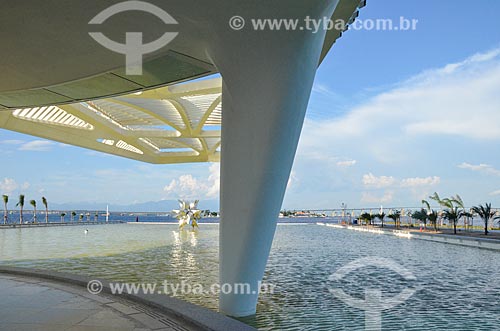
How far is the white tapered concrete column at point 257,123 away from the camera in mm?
5258

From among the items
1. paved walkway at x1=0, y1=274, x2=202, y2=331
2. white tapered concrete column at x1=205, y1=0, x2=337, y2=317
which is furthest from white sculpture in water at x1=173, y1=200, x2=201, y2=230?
white tapered concrete column at x1=205, y1=0, x2=337, y2=317

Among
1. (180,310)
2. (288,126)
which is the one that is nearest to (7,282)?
(180,310)

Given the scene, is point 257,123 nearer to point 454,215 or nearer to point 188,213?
point 188,213

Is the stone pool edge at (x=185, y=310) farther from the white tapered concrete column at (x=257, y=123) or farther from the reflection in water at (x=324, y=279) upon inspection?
the reflection in water at (x=324, y=279)

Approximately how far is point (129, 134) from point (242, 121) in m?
21.7

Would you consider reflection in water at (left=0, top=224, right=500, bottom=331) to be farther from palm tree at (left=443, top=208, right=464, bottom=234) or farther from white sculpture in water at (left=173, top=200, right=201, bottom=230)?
palm tree at (left=443, top=208, right=464, bottom=234)

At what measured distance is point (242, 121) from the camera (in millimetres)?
5531

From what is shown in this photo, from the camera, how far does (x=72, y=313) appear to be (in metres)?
5.32

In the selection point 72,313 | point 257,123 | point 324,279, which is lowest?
point 324,279

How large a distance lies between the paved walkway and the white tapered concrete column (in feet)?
4.77

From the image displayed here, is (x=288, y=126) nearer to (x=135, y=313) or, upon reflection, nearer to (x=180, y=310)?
(x=180, y=310)

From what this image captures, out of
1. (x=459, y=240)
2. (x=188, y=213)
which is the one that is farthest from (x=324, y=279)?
(x=188, y=213)

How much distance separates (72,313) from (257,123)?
3675 mm

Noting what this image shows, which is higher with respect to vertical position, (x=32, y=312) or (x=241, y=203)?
(x=241, y=203)
